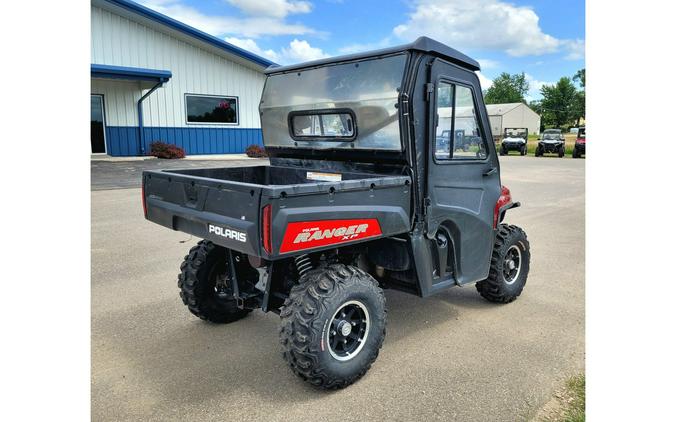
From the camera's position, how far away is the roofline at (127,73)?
49.6 ft

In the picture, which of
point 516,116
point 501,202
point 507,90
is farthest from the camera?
point 507,90

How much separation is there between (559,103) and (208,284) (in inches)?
3903

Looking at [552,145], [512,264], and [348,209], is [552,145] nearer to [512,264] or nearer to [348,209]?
[512,264]

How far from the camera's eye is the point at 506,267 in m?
4.73

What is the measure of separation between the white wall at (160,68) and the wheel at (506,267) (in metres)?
15.6

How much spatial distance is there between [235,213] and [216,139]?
17.6m

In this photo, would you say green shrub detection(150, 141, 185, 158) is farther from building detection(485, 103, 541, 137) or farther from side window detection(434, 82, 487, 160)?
building detection(485, 103, 541, 137)

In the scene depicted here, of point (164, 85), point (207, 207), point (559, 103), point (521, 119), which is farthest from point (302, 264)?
point (559, 103)

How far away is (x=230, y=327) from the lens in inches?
163

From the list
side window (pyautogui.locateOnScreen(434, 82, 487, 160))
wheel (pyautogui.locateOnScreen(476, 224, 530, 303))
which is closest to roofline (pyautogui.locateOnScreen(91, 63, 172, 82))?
side window (pyautogui.locateOnScreen(434, 82, 487, 160))

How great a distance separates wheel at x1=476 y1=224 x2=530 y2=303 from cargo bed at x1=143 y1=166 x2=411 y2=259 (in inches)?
57.7

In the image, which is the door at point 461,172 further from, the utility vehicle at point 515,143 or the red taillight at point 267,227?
the utility vehicle at point 515,143

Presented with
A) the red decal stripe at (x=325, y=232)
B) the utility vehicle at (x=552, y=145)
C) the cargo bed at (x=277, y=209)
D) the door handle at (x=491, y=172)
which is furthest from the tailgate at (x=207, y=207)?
the utility vehicle at (x=552, y=145)

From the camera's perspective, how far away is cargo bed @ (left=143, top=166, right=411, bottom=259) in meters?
2.74
